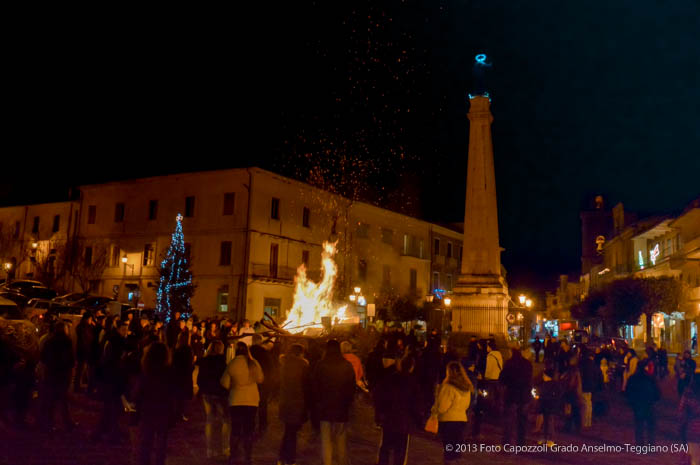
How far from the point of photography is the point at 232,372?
301 inches

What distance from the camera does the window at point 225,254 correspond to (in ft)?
120

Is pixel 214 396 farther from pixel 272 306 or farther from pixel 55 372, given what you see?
pixel 272 306

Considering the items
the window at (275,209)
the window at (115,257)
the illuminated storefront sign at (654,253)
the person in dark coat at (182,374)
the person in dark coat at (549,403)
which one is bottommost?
the person in dark coat at (549,403)

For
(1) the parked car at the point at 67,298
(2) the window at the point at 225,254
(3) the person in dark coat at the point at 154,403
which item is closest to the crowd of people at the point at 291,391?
(3) the person in dark coat at the point at 154,403

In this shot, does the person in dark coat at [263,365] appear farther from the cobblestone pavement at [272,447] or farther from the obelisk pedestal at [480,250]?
the obelisk pedestal at [480,250]

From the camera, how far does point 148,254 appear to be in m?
39.0

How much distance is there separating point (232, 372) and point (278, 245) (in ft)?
101

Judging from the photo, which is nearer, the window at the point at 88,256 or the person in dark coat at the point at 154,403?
the person in dark coat at the point at 154,403

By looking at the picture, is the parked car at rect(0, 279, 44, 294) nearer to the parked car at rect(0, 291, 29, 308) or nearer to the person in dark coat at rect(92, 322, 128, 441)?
the parked car at rect(0, 291, 29, 308)

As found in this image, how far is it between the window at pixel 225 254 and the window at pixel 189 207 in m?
3.19

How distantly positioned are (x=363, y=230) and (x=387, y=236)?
3.23 metres

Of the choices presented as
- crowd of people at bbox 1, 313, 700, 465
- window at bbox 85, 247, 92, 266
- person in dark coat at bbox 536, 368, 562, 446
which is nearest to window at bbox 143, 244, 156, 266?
window at bbox 85, 247, 92, 266

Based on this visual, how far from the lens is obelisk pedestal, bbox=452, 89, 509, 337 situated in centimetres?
2428

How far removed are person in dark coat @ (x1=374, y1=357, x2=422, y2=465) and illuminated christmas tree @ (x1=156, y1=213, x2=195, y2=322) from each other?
26995mm
